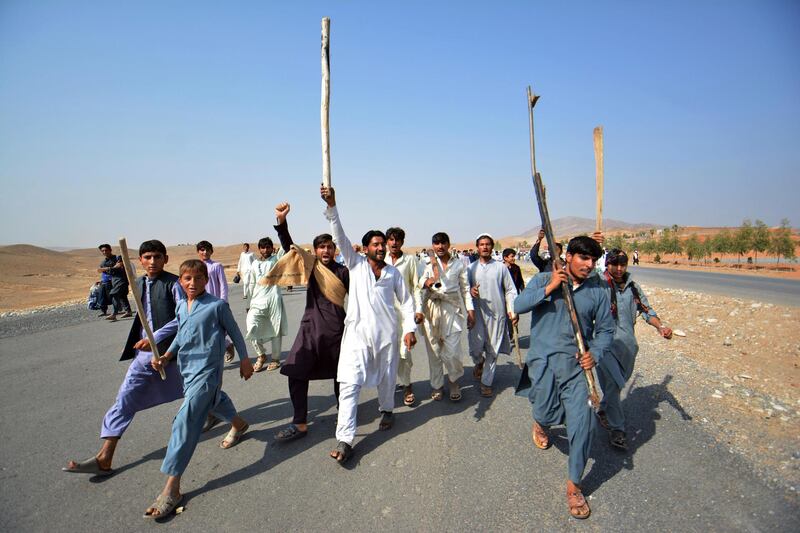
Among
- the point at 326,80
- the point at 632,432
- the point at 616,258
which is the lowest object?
the point at 632,432

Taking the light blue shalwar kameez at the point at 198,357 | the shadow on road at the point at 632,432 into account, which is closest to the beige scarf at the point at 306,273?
the light blue shalwar kameez at the point at 198,357

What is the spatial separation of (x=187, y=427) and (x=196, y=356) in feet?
1.74

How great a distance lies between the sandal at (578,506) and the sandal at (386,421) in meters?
1.79

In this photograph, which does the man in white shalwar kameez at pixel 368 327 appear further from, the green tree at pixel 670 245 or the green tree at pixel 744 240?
the green tree at pixel 670 245

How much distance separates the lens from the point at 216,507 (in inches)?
110

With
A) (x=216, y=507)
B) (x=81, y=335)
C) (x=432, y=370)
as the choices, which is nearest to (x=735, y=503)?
(x=432, y=370)

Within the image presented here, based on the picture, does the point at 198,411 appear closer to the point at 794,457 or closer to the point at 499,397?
the point at 499,397

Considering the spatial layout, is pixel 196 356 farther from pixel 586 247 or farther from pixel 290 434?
pixel 586 247

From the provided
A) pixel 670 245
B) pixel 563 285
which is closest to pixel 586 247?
pixel 563 285

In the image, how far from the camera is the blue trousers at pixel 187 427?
2822 millimetres

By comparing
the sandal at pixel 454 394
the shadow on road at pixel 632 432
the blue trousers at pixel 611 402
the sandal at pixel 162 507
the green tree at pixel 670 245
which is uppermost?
the blue trousers at pixel 611 402

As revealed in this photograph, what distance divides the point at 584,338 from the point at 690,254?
57.5m

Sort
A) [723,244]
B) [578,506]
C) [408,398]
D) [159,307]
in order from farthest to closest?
[723,244], [408,398], [159,307], [578,506]

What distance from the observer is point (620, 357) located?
12.3 feet
